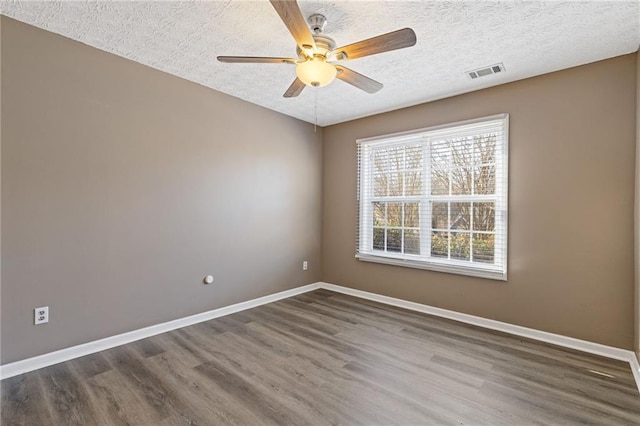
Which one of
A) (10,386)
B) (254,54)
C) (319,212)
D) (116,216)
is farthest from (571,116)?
(10,386)

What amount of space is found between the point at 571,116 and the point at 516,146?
480mm

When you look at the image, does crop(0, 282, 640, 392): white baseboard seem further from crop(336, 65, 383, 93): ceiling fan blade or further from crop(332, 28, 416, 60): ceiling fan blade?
crop(332, 28, 416, 60): ceiling fan blade

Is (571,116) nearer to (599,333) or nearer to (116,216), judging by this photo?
(599,333)

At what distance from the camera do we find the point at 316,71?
6.62ft

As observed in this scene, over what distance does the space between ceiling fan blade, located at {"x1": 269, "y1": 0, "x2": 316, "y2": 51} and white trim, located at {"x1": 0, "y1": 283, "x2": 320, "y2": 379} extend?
112 inches

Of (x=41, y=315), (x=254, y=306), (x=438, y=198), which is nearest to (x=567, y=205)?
(x=438, y=198)

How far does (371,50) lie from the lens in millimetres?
1930

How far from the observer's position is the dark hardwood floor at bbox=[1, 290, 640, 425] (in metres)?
1.86

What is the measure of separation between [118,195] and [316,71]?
209 cm

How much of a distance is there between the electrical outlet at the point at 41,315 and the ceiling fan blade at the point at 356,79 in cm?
288

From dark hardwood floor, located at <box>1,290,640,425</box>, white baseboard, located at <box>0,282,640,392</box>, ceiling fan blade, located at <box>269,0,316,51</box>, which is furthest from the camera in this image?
white baseboard, located at <box>0,282,640,392</box>

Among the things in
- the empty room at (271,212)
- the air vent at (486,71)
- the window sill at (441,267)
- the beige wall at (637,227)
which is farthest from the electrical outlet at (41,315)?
the beige wall at (637,227)

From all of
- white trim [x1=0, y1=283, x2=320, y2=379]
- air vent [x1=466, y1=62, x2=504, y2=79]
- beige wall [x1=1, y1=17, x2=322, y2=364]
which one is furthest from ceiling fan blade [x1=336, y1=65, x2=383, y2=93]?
white trim [x1=0, y1=283, x2=320, y2=379]

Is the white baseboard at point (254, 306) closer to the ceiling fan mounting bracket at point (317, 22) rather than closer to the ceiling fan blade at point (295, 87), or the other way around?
the ceiling fan blade at point (295, 87)
